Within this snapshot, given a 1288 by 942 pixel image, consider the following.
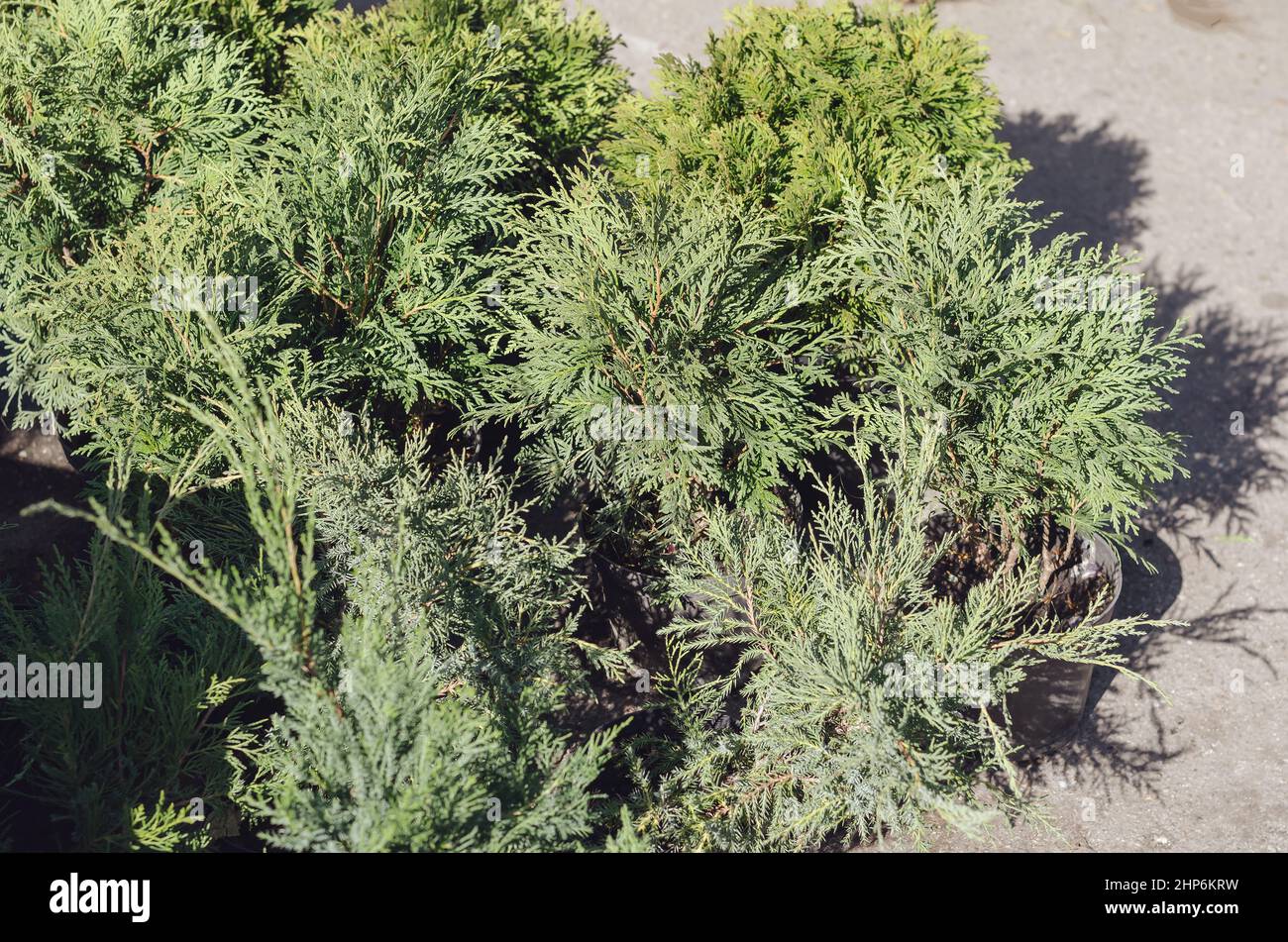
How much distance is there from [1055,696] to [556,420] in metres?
2.87

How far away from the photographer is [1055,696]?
5.55 meters

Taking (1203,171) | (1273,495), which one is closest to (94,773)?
(1273,495)

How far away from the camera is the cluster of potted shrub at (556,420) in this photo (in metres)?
4.34

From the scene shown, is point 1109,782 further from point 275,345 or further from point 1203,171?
point 1203,171

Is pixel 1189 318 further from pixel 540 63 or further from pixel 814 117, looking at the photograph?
pixel 540 63

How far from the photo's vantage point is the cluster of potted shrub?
434 cm

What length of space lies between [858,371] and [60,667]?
3.94 metres

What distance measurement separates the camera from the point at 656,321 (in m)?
5.21

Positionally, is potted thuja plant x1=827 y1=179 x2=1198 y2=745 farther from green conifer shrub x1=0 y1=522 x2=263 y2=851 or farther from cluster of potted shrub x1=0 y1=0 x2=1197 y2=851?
green conifer shrub x1=0 y1=522 x2=263 y2=851

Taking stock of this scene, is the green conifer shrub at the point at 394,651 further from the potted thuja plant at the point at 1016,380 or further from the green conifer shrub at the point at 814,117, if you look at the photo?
the green conifer shrub at the point at 814,117

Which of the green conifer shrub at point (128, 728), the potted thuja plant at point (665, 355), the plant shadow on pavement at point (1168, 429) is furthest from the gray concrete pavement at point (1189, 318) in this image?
the green conifer shrub at point (128, 728)

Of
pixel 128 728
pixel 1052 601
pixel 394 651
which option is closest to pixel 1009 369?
pixel 1052 601

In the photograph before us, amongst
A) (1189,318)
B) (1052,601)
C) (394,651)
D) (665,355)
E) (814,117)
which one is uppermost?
(814,117)

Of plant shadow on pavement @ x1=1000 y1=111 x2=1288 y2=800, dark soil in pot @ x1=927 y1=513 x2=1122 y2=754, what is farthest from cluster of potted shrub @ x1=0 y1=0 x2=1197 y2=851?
plant shadow on pavement @ x1=1000 y1=111 x2=1288 y2=800
